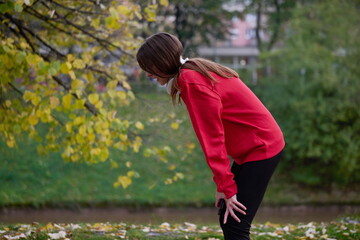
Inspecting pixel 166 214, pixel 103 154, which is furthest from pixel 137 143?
pixel 166 214

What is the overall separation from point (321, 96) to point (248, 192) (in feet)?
37.0

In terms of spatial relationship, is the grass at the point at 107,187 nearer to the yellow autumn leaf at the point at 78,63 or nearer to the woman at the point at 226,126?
the yellow autumn leaf at the point at 78,63

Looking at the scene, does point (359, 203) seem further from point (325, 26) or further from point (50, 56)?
point (50, 56)

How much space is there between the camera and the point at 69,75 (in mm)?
5340

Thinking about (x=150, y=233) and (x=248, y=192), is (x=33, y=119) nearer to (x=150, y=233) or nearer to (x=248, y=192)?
(x=150, y=233)

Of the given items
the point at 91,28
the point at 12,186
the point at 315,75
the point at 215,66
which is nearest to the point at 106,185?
the point at 12,186

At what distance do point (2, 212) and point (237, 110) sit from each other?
10.7 m

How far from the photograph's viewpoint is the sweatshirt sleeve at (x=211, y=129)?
2.62m

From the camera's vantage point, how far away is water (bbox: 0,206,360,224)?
11.5 meters

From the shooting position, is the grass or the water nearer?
the water

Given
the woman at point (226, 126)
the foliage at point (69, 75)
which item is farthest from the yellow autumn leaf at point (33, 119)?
the woman at point (226, 126)

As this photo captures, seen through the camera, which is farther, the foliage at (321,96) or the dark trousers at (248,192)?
the foliage at (321,96)

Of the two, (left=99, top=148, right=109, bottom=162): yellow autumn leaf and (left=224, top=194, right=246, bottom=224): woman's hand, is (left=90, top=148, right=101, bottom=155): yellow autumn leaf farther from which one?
(left=224, top=194, right=246, bottom=224): woman's hand

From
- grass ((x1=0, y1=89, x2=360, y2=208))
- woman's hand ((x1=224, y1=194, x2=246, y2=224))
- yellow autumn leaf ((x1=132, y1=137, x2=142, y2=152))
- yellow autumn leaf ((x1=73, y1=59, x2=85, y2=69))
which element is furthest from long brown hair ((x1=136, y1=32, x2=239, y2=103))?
grass ((x1=0, y1=89, x2=360, y2=208))
